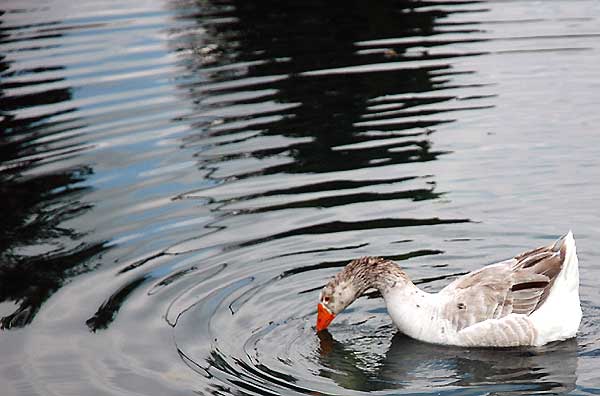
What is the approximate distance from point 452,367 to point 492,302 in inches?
32.1

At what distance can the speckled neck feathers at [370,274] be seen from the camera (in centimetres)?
1030

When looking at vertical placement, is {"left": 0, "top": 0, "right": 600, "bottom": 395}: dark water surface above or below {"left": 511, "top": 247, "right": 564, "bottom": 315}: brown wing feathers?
below

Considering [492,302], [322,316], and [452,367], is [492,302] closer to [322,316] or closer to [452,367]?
[452,367]

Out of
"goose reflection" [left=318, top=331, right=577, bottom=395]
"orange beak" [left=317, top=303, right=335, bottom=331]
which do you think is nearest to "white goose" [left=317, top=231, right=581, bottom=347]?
"orange beak" [left=317, top=303, right=335, bottom=331]

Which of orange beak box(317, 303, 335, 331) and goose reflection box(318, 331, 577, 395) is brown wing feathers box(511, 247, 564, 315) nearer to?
goose reflection box(318, 331, 577, 395)

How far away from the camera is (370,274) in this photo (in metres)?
10.4

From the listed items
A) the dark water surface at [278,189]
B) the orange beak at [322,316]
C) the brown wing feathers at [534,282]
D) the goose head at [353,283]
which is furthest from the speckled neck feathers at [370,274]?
the brown wing feathers at [534,282]

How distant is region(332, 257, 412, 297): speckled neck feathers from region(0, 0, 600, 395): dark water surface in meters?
0.41

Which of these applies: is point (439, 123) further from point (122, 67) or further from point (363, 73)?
point (122, 67)

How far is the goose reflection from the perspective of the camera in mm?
9086

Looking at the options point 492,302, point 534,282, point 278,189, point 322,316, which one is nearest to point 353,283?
point 322,316

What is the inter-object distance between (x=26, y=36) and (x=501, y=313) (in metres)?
15.6

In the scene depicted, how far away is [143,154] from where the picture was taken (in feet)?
50.5

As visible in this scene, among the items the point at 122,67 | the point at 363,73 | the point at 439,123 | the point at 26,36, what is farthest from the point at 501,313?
the point at 26,36
